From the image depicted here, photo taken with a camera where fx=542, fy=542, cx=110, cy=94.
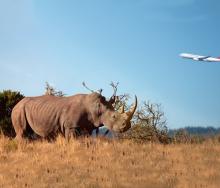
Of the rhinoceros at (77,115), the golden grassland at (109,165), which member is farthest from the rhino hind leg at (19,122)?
the golden grassland at (109,165)

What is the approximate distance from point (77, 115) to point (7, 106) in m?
12.4

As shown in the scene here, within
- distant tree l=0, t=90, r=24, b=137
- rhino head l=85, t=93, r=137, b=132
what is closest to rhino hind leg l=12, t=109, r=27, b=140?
rhino head l=85, t=93, r=137, b=132

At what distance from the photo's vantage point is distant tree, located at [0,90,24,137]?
32.1 meters

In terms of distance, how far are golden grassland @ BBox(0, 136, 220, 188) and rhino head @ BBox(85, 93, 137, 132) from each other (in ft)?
4.31

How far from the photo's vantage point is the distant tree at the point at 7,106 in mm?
32094

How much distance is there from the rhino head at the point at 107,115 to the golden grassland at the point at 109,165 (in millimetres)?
1313

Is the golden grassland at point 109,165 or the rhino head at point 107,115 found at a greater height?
the rhino head at point 107,115

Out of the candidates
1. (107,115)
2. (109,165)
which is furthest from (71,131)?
(109,165)

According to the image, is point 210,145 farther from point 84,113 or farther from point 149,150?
→ point 84,113

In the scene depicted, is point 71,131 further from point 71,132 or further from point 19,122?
point 19,122

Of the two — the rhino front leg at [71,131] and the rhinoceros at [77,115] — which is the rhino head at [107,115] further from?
the rhino front leg at [71,131]

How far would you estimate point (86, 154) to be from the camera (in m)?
17.6

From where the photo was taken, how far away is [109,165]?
15.9 meters

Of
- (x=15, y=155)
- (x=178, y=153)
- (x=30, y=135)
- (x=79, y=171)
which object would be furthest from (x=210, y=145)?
(x=30, y=135)
